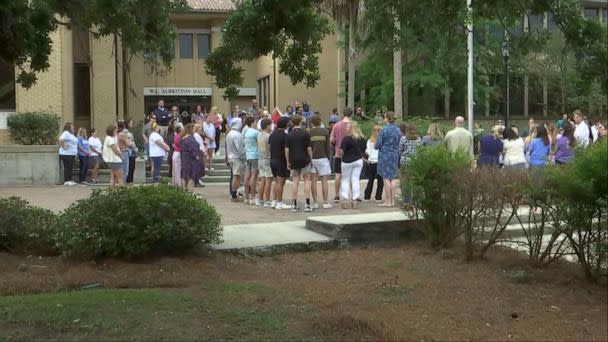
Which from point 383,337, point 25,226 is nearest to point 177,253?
point 25,226

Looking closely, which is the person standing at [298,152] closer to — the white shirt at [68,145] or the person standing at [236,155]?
the person standing at [236,155]

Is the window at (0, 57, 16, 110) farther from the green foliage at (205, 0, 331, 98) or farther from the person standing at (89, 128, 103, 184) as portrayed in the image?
→ the green foliage at (205, 0, 331, 98)

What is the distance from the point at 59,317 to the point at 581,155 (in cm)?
452

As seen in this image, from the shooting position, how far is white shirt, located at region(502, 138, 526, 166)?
13117 millimetres

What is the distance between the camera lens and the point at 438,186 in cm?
759

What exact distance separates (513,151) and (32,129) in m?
13.3

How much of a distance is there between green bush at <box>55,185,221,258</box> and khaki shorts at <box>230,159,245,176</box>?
19.2ft

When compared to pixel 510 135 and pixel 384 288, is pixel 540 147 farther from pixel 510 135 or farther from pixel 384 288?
pixel 384 288

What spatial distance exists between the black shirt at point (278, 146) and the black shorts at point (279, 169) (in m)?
0.04

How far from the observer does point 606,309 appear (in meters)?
5.86

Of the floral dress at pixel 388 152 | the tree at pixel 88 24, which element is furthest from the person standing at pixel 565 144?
the tree at pixel 88 24

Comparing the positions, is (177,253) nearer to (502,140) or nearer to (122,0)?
(122,0)

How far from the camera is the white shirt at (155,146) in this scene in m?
16.8

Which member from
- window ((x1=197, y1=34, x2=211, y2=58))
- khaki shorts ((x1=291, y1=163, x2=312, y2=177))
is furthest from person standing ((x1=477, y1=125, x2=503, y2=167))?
window ((x1=197, y1=34, x2=211, y2=58))
